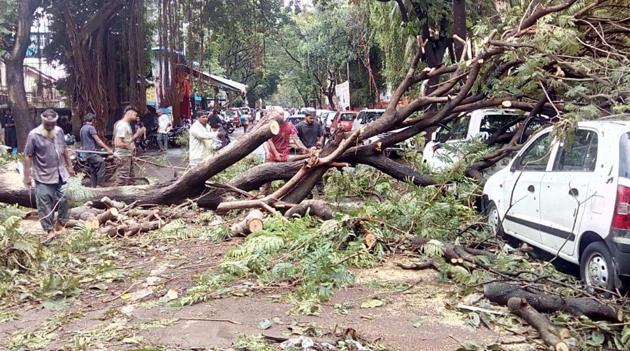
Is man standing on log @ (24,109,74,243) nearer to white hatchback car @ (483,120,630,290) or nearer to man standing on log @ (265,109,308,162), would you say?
man standing on log @ (265,109,308,162)

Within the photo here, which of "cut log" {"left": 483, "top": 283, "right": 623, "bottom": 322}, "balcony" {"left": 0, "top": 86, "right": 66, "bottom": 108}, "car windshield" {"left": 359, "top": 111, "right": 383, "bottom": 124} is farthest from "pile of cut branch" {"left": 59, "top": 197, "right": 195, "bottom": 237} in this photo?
"balcony" {"left": 0, "top": 86, "right": 66, "bottom": 108}

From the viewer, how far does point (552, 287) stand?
5.21m

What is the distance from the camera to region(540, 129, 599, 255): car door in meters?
5.47

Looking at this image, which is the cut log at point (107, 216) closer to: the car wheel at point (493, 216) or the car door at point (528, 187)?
the car wheel at point (493, 216)

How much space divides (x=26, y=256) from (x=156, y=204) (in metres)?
2.88

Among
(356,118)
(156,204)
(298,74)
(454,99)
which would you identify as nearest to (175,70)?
(356,118)

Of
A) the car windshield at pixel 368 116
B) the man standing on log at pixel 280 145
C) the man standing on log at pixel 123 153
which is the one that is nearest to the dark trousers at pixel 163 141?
the car windshield at pixel 368 116

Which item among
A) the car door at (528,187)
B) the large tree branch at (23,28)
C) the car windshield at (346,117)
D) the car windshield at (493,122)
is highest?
the large tree branch at (23,28)

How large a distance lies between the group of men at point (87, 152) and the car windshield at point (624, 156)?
508cm

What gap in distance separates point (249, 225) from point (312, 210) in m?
0.81

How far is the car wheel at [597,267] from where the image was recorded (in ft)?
16.6

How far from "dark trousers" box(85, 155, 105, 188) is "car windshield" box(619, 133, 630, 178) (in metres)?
9.66

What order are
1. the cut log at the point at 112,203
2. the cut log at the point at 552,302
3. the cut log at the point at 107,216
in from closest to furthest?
the cut log at the point at 552,302, the cut log at the point at 107,216, the cut log at the point at 112,203

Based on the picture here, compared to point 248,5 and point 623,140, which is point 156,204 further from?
point 248,5
